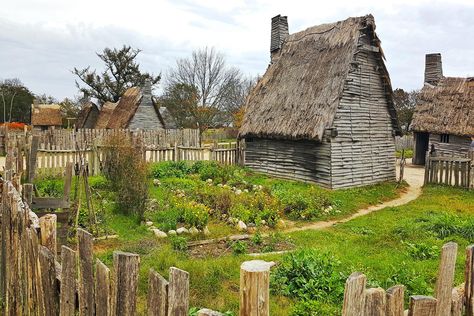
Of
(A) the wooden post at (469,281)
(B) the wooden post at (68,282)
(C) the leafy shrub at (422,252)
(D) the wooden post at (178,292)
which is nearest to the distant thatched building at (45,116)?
(C) the leafy shrub at (422,252)

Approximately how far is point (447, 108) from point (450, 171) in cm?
1017

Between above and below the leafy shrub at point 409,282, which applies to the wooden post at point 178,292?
above

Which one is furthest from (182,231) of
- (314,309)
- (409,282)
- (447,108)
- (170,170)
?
(447,108)

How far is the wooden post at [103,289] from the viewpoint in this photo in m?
2.62

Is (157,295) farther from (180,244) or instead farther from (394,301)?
(180,244)

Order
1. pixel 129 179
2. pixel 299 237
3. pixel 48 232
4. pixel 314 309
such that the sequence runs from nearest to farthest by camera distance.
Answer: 1. pixel 48 232
2. pixel 314 309
3. pixel 299 237
4. pixel 129 179

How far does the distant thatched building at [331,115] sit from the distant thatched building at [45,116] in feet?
89.5

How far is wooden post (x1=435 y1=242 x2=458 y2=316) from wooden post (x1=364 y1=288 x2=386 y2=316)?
714 millimetres

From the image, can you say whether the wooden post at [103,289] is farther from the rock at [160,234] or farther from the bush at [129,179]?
the bush at [129,179]

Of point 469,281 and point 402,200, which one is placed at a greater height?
point 469,281

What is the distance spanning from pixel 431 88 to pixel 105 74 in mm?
37455

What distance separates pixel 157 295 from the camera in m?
2.31

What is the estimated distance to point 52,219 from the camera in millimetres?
3441

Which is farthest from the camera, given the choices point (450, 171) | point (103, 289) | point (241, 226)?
point (450, 171)
